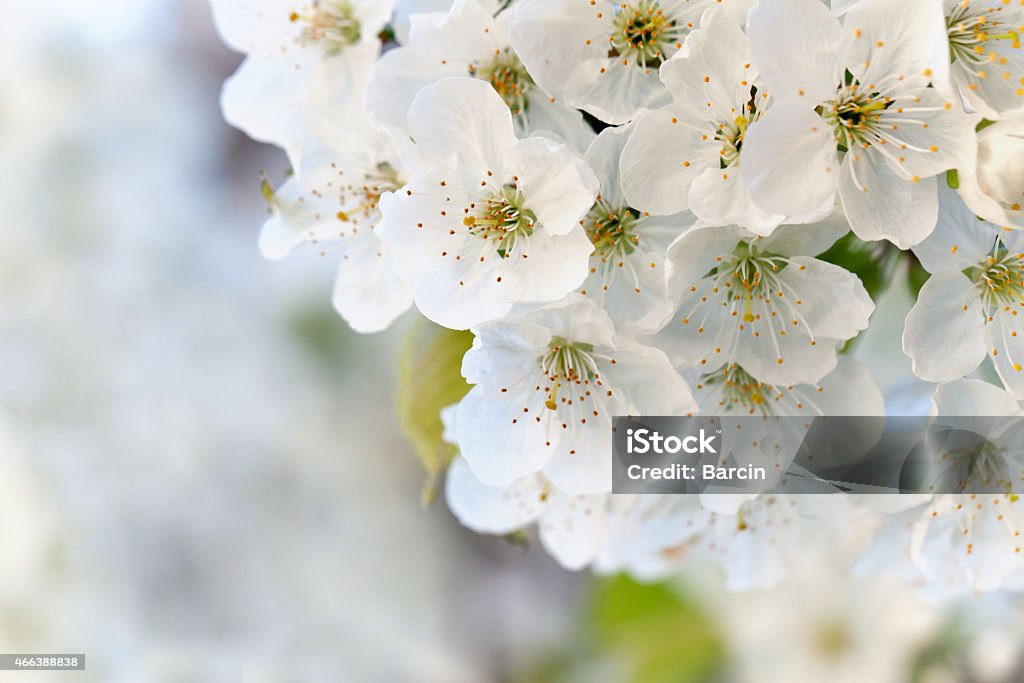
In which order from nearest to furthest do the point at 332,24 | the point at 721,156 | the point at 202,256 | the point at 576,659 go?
the point at 721,156 → the point at 332,24 → the point at 576,659 → the point at 202,256

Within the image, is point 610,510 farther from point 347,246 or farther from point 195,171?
point 195,171

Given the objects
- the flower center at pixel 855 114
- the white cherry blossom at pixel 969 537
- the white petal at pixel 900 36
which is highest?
the white petal at pixel 900 36

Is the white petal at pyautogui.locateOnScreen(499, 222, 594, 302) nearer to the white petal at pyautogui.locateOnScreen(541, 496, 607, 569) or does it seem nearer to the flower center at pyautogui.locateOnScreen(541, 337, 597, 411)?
the flower center at pyautogui.locateOnScreen(541, 337, 597, 411)

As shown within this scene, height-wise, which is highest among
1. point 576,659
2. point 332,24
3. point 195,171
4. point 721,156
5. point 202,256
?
point 195,171

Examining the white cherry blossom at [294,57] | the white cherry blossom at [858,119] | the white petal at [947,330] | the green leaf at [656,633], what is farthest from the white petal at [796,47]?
the green leaf at [656,633]

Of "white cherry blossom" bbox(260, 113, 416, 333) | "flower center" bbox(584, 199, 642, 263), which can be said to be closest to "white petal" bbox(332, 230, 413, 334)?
"white cherry blossom" bbox(260, 113, 416, 333)

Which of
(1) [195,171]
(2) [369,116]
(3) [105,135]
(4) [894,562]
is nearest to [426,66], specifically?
(2) [369,116]

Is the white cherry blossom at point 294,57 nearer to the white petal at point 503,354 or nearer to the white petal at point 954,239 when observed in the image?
the white petal at point 503,354
